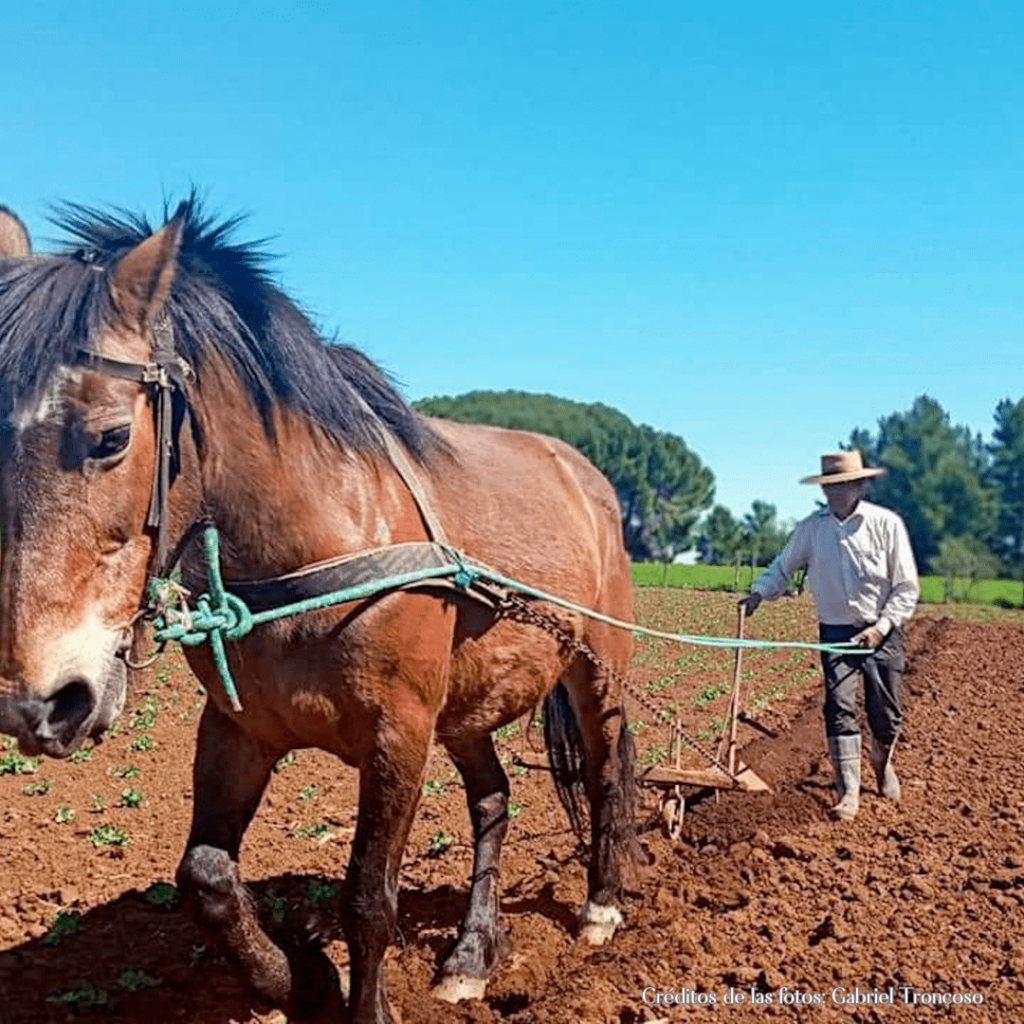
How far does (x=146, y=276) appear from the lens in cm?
289

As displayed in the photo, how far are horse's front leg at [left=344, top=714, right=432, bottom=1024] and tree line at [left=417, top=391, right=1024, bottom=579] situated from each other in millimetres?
57740

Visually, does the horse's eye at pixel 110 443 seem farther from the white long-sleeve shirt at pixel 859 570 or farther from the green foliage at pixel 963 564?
the green foliage at pixel 963 564

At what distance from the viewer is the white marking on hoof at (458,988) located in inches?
173

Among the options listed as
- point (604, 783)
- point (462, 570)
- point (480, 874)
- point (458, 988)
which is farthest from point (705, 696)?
point (462, 570)

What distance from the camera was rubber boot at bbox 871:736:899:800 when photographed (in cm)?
688

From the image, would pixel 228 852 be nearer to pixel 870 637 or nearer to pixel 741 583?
pixel 870 637

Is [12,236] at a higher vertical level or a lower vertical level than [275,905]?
higher

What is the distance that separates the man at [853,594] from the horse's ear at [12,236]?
4373 mm

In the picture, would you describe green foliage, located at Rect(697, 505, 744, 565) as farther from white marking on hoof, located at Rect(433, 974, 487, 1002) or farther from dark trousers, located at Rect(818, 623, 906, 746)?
white marking on hoof, located at Rect(433, 974, 487, 1002)

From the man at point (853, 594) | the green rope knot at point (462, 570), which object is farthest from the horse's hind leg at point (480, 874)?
the man at point (853, 594)

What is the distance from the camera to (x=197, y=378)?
3.18m

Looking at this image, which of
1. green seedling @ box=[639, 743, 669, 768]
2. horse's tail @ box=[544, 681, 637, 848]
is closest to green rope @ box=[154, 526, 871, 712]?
horse's tail @ box=[544, 681, 637, 848]

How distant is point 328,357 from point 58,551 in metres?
1.20

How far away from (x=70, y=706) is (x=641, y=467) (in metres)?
79.1
